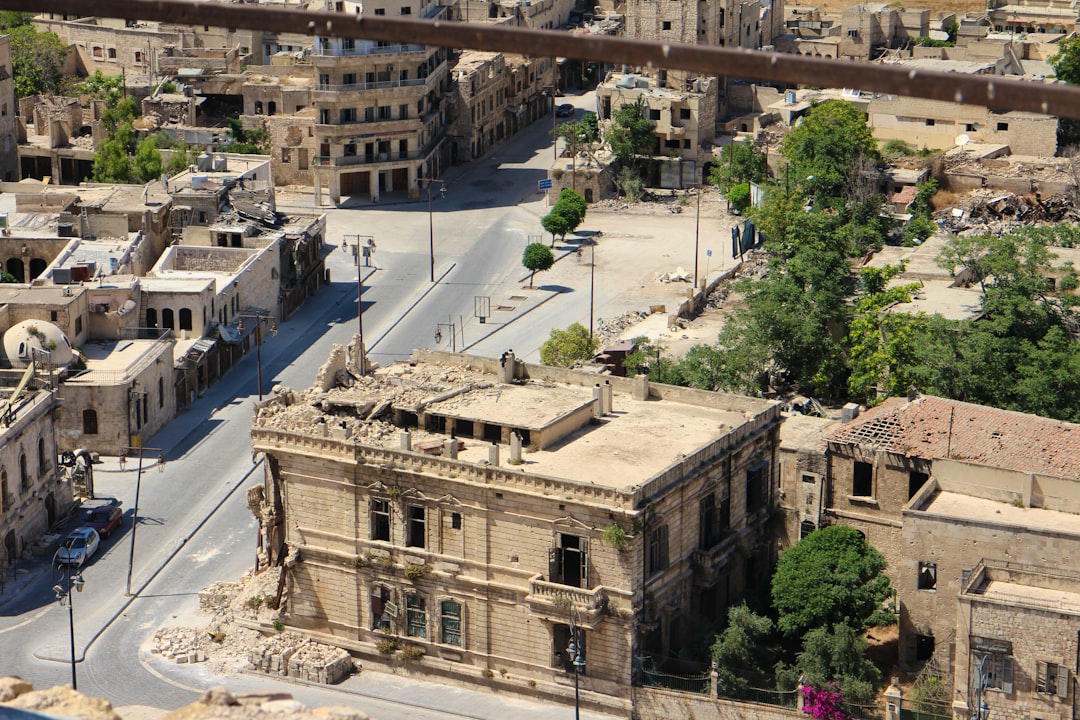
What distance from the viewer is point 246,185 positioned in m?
105

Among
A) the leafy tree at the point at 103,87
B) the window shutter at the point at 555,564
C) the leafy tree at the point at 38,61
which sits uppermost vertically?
the leafy tree at the point at 38,61

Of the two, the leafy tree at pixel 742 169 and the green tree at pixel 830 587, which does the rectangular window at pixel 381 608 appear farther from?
the leafy tree at pixel 742 169

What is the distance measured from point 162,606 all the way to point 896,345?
30019 mm

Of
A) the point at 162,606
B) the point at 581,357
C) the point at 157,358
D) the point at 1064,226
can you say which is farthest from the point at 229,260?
the point at 1064,226

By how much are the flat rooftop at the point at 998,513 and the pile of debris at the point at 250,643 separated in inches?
739

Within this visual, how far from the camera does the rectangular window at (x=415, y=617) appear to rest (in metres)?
61.8

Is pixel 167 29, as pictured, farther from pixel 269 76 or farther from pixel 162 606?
pixel 162 606

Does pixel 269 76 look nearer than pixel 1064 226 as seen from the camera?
No

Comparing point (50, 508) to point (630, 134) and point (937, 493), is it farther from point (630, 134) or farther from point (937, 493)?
point (630, 134)

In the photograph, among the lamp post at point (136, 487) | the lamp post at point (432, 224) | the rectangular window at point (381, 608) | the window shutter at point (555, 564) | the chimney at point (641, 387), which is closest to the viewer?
the window shutter at point (555, 564)

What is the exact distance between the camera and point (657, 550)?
59.8 meters

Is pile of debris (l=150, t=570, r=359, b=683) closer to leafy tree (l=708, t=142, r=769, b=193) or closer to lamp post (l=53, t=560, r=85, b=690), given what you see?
lamp post (l=53, t=560, r=85, b=690)

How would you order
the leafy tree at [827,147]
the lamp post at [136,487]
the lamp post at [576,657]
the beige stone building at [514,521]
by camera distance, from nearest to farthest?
the lamp post at [576,657] → the beige stone building at [514,521] → the lamp post at [136,487] → the leafy tree at [827,147]

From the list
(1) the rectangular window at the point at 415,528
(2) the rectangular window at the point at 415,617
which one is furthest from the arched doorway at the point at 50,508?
(1) the rectangular window at the point at 415,528
